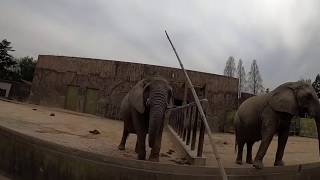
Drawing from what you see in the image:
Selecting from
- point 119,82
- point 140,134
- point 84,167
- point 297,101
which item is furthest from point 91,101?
point 84,167

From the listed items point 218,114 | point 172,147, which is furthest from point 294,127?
point 172,147

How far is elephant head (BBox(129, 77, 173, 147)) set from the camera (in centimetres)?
689

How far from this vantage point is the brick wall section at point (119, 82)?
28.5 meters

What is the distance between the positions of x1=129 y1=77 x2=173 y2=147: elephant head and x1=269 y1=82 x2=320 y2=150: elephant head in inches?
66.8

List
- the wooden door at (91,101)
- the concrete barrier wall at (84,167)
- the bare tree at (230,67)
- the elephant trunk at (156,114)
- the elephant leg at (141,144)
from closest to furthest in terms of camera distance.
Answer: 1. the concrete barrier wall at (84,167)
2. the elephant trunk at (156,114)
3. the elephant leg at (141,144)
4. the wooden door at (91,101)
5. the bare tree at (230,67)

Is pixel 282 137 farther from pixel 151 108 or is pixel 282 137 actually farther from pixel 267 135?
pixel 151 108

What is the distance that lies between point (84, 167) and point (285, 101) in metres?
3.18

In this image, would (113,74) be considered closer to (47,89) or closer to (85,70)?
(85,70)

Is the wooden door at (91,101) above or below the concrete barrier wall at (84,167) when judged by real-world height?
above

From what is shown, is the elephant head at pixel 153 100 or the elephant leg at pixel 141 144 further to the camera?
the elephant leg at pixel 141 144

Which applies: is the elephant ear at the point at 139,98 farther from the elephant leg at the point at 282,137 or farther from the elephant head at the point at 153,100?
the elephant leg at the point at 282,137

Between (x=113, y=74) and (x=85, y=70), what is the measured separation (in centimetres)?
227

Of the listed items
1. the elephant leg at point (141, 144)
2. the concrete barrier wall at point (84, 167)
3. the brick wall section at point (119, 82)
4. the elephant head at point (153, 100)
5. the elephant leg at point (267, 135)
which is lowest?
the concrete barrier wall at point (84, 167)

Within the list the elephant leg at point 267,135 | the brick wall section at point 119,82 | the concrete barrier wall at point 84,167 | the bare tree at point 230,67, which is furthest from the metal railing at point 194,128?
the bare tree at point 230,67
